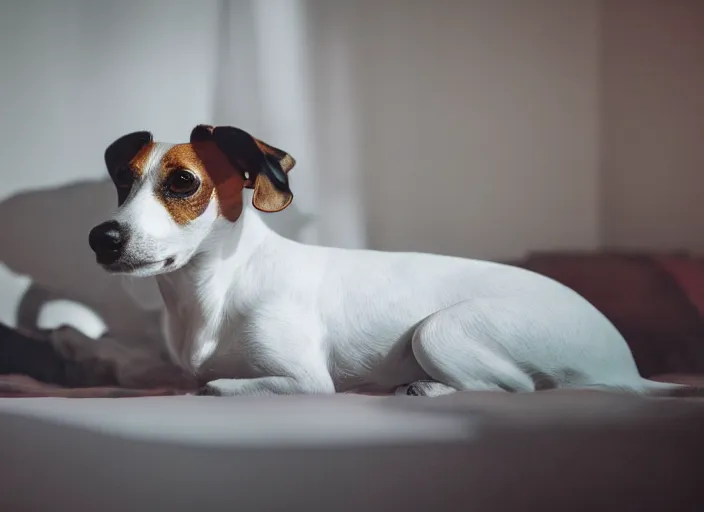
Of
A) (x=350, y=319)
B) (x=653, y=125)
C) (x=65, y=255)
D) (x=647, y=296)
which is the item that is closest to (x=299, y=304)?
(x=350, y=319)

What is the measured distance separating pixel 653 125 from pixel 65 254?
1.28 meters

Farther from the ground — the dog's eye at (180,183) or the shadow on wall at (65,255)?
the dog's eye at (180,183)

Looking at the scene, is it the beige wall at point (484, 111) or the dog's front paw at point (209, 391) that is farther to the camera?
the beige wall at point (484, 111)

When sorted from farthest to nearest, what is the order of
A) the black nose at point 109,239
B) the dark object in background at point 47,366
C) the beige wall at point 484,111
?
the beige wall at point 484,111 < the dark object in background at point 47,366 < the black nose at point 109,239

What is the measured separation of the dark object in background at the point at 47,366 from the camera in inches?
50.9

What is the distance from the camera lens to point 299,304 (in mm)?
1066

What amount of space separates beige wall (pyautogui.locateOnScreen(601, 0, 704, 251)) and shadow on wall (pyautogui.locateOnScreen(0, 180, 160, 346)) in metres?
1.04

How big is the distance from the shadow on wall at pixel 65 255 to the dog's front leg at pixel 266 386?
1.28ft

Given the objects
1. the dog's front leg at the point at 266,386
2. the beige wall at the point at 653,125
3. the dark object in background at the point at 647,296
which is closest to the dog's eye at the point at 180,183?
the dog's front leg at the point at 266,386

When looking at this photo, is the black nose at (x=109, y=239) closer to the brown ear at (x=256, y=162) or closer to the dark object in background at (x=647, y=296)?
the brown ear at (x=256, y=162)

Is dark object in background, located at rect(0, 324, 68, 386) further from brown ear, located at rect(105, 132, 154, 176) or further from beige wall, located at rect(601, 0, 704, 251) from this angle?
beige wall, located at rect(601, 0, 704, 251)

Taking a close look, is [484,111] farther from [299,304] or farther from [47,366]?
[47,366]

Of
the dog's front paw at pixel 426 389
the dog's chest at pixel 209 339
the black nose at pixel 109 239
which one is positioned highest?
the black nose at pixel 109 239

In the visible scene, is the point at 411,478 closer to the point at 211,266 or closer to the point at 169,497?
the point at 169,497
